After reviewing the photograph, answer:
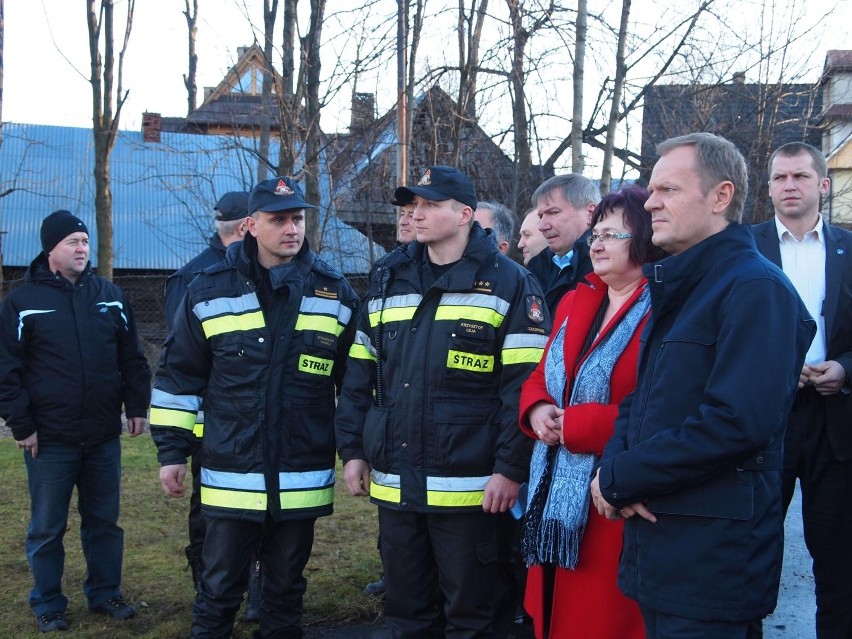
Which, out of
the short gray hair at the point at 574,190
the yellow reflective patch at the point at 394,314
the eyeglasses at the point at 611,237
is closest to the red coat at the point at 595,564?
the eyeglasses at the point at 611,237

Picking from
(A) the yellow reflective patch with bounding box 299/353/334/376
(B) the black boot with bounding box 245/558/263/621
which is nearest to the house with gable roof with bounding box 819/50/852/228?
(A) the yellow reflective patch with bounding box 299/353/334/376

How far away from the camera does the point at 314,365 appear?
4129 mm

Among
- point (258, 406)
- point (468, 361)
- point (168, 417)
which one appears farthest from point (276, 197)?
point (468, 361)

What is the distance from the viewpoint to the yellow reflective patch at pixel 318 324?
13.5 ft

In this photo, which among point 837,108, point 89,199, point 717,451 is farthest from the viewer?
point 89,199

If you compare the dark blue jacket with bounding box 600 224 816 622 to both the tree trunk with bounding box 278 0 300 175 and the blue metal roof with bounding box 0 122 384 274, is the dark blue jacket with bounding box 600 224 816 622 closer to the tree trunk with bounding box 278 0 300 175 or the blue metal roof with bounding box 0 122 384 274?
the tree trunk with bounding box 278 0 300 175

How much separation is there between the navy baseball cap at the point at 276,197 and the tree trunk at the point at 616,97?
26.2 feet

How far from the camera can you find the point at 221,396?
4.04 meters

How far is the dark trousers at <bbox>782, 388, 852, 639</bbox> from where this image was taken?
3771 millimetres

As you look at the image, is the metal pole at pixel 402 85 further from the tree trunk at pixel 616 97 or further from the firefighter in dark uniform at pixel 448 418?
the firefighter in dark uniform at pixel 448 418

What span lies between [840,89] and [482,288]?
22790 millimetres

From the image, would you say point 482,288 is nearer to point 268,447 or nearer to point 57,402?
point 268,447

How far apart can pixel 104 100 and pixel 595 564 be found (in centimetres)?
1329

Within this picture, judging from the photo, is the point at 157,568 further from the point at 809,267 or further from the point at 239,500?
the point at 809,267
